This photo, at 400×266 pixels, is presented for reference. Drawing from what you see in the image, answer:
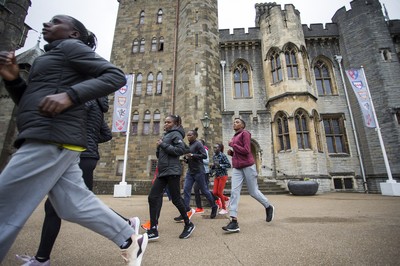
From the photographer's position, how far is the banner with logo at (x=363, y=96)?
9.92 meters

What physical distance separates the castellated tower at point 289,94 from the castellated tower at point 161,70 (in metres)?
3.78

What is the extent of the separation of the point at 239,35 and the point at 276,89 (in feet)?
19.4

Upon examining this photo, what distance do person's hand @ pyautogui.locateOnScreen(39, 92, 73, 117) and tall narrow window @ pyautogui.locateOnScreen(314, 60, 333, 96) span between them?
53.6ft

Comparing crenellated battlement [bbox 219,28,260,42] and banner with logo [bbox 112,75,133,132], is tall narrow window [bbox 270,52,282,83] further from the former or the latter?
banner with logo [bbox 112,75,133,132]

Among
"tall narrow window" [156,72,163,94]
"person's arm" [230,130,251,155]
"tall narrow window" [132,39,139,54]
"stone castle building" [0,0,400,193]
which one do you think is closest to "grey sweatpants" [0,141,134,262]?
"person's arm" [230,130,251,155]

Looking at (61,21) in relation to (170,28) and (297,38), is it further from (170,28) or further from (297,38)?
(170,28)

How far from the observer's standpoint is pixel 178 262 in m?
1.96

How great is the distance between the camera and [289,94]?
12484 millimetres

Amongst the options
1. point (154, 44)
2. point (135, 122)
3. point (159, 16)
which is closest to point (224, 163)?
point (135, 122)

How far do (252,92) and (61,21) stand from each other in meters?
14.3

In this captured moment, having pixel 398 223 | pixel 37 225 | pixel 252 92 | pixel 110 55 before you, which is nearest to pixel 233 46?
pixel 252 92

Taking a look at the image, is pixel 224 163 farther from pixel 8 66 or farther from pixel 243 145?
pixel 8 66

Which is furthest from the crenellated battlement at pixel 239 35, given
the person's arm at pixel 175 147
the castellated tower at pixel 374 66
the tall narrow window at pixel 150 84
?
the person's arm at pixel 175 147

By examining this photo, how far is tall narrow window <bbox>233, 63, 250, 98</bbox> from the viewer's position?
15.1m
